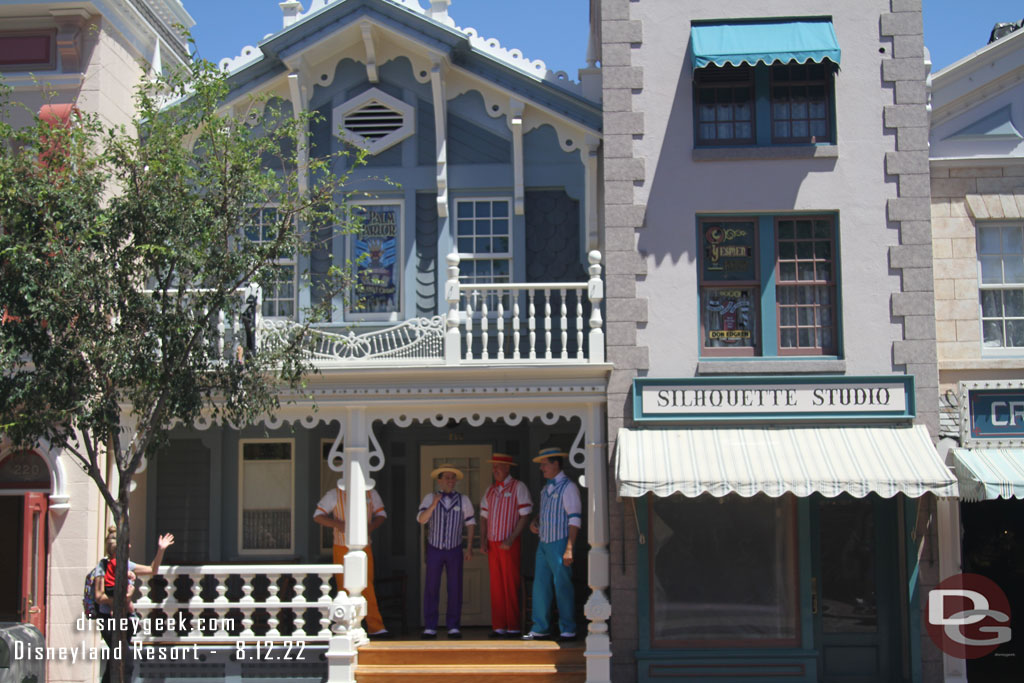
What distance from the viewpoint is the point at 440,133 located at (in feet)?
46.0

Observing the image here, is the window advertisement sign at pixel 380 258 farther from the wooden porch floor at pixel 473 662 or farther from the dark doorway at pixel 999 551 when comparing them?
the dark doorway at pixel 999 551

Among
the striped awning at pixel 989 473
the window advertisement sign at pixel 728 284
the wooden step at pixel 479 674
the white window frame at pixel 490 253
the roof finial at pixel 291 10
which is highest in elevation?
the roof finial at pixel 291 10

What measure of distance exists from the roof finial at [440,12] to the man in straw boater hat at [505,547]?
5.74m

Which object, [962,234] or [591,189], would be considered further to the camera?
[591,189]

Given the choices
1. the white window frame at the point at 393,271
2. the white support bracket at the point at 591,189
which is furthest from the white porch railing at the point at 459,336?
the white support bracket at the point at 591,189

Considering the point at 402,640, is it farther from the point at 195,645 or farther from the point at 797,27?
the point at 797,27

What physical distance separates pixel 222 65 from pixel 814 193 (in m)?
7.45

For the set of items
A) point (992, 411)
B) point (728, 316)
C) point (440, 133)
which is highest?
point (440, 133)

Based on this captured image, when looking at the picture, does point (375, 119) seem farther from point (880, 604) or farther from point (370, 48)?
point (880, 604)

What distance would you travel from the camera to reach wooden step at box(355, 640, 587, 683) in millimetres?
11883

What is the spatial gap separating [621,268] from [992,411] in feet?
14.5

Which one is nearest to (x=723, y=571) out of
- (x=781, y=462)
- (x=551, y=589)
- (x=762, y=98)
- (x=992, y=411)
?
(x=781, y=462)

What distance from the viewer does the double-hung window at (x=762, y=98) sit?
12.6 m

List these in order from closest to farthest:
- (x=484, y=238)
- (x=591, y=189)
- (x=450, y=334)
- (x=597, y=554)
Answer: (x=597, y=554), (x=450, y=334), (x=591, y=189), (x=484, y=238)
